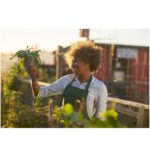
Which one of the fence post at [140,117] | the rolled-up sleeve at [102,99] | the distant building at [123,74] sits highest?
the distant building at [123,74]

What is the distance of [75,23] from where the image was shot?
130 inches

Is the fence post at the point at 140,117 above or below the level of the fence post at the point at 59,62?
below

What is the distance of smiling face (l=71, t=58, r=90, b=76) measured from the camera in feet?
10.9

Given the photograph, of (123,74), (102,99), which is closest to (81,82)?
(102,99)

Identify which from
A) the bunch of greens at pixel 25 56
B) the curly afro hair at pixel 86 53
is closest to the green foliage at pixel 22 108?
the bunch of greens at pixel 25 56

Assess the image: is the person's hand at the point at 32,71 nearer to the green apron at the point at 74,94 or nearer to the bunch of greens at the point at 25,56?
the bunch of greens at the point at 25,56

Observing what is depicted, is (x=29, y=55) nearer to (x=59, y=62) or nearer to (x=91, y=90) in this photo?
(x=59, y=62)

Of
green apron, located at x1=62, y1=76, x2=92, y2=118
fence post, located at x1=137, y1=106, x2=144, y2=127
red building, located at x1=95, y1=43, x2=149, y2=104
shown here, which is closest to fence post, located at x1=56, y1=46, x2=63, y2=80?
green apron, located at x1=62, y1=76, x2=92, y2=118

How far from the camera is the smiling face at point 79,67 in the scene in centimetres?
334

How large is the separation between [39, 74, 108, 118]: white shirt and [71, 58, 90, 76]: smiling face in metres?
0.07

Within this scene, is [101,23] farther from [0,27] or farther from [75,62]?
[0,27]

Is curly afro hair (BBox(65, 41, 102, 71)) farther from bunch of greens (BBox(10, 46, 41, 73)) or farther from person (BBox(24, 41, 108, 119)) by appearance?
bunch of greens (BBox(10, 46, 41, 73))

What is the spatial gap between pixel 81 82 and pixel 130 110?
0.58 meters
